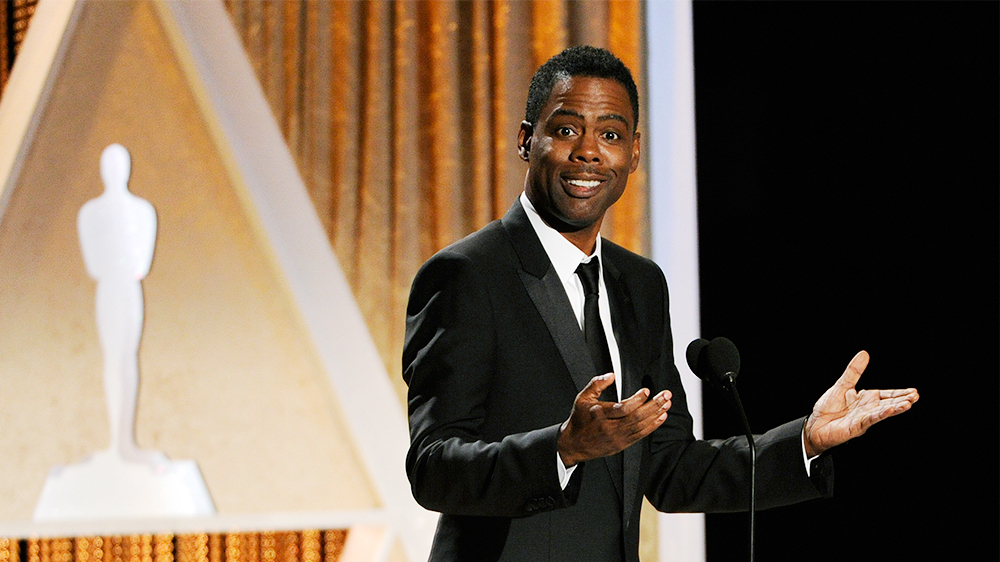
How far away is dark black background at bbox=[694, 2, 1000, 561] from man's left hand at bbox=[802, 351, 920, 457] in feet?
3.42

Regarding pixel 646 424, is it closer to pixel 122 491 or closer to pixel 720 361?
pixel 720 361

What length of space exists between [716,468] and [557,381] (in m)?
0.28

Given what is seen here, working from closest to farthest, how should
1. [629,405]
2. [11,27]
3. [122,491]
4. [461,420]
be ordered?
1. [629,405]
2. [461,420]
3. [122,491]
4. [11,27]

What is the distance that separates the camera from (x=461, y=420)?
1.14m

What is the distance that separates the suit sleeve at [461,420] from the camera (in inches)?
41.4

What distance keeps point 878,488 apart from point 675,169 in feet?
2.99

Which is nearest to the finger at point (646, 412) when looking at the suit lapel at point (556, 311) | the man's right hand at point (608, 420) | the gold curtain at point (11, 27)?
the man's right hand at point (608, 420)

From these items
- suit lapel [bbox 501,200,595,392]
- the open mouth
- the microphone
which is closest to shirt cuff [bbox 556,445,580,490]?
suit lapel [bbox 501,200,595,392]

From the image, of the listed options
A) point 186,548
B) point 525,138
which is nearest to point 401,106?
point 186,548

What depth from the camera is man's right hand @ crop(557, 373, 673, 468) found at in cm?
96

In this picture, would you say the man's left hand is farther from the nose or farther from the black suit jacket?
the nose

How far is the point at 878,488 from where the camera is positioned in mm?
2234

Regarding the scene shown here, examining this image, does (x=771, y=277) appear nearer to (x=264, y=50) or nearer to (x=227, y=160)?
(x=227, y=160)

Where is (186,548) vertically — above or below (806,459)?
below
